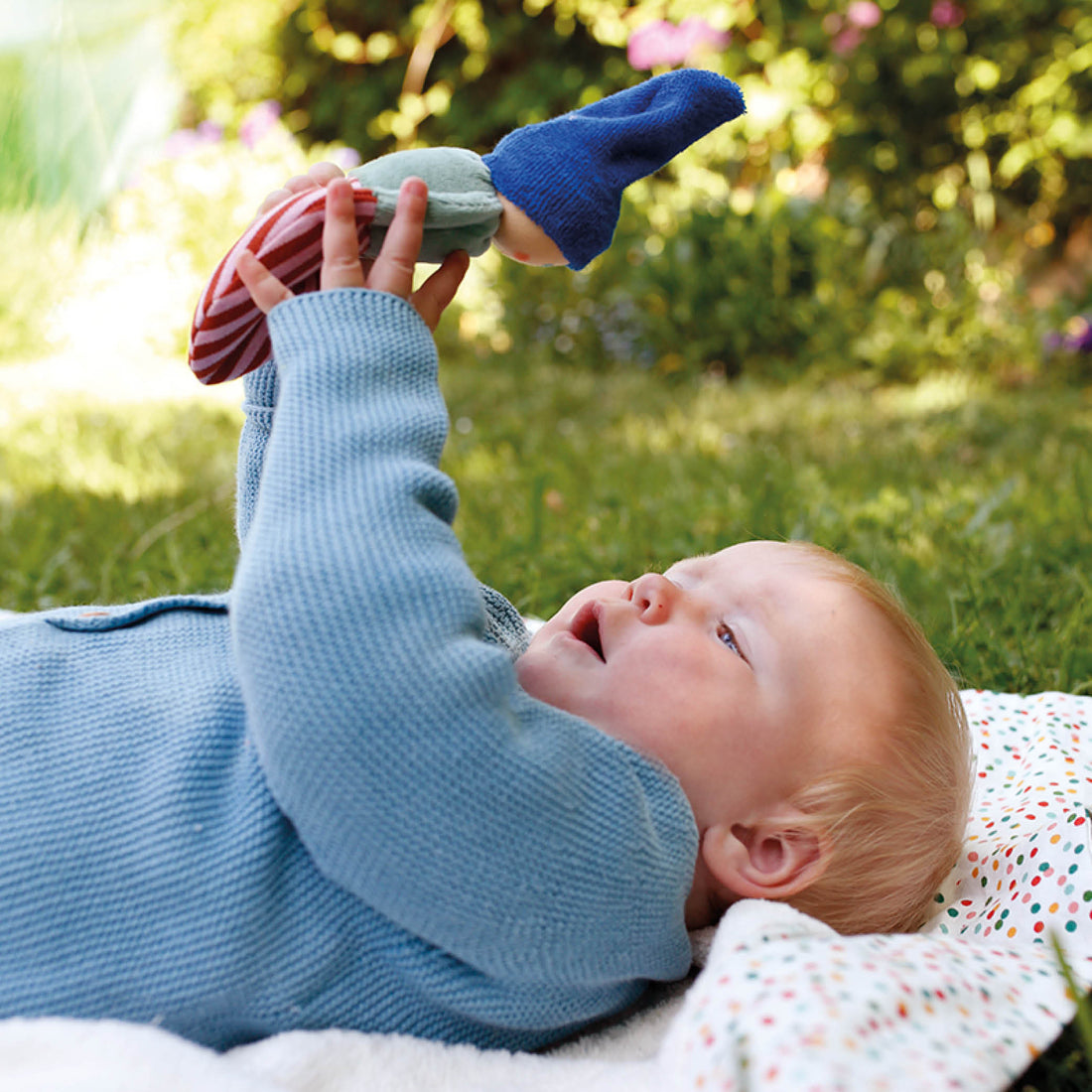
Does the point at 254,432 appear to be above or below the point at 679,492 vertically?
above

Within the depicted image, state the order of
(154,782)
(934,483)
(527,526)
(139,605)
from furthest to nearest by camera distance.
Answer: (934,483), (527,526), (139,605), (154,782)

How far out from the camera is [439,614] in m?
1.17

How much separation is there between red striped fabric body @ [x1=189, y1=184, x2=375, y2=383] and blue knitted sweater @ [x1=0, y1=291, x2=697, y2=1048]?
0.09 metres

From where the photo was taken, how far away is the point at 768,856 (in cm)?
134

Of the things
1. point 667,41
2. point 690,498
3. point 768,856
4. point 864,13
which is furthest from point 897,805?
point 864,13

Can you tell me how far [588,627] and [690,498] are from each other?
5.51 ft

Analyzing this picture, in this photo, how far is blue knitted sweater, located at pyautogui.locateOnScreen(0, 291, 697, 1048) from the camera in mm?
1115

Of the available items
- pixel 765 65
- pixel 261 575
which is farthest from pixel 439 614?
pixel 765 65

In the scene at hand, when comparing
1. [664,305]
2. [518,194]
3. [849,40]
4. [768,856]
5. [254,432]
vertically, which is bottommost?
[664,305]

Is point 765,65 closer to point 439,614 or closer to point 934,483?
point 934,483

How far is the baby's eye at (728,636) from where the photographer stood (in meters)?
1.38

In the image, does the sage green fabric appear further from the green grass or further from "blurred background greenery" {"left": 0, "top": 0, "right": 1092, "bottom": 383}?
"blurred background greenery" {"left": 0, "top": 0, "right": 1092, "bottom": 383}

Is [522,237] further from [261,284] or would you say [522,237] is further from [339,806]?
[339,806]

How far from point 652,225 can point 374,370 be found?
5.19 m
